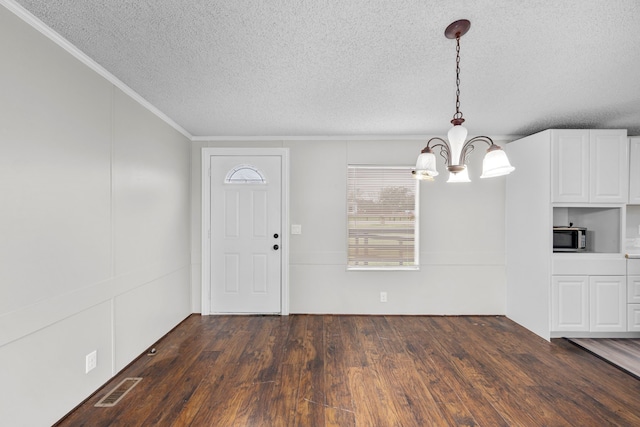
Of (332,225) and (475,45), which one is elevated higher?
(475,45)

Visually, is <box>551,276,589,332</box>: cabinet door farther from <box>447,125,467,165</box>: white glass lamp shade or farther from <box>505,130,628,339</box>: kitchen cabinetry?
<box>447,125,467,165</box>: white glass lamp shade

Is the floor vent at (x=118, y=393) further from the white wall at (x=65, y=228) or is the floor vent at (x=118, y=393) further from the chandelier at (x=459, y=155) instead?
the chandelier at (x=459, y=155)

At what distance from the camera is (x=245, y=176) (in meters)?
4.00

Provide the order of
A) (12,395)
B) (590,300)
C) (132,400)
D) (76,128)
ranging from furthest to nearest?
(590,300)
(132,400)
(76,128)
(12,395)

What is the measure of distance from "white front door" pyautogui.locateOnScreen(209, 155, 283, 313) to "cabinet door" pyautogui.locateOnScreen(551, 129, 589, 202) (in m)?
3.26

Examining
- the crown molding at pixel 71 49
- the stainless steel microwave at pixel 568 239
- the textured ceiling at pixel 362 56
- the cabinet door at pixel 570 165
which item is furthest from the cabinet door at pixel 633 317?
the crown molding at pixel 71 49

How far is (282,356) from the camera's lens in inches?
111

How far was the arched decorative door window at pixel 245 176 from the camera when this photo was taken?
3.99 metres

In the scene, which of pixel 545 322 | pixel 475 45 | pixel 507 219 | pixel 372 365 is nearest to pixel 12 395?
pixel 372 365

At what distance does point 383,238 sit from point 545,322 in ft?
6.60

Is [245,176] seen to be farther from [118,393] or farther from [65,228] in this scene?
[118,393]

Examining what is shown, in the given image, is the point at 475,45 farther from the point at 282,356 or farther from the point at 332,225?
the point at 282,356

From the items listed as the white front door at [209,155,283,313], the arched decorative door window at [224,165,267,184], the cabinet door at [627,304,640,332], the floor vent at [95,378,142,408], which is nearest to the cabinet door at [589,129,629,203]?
the cabinet door at [627,304,640,332]

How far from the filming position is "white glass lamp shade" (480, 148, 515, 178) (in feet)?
5.28
